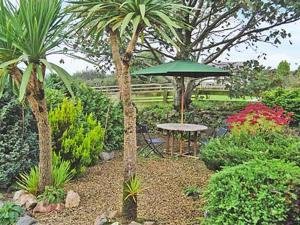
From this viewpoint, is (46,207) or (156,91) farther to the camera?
(156,91)

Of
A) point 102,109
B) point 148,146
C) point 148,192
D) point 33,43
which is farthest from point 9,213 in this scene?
point 148,146

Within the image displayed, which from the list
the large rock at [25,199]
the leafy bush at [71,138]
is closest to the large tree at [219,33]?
the leafy bush at [71,138]

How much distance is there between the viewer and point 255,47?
11.7m

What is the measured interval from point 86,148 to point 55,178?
3.24ft

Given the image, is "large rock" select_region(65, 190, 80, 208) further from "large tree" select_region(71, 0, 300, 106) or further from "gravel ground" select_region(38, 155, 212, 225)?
"large tree" select_region(71, 0, 300, 106)

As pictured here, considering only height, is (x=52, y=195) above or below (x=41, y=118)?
below

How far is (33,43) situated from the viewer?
4.50 m

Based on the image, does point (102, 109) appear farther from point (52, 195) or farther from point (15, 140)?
point (52, 195)

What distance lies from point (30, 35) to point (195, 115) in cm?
781

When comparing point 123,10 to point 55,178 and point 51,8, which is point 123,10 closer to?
point 51,8

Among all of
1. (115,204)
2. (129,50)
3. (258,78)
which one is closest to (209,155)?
(115,204)

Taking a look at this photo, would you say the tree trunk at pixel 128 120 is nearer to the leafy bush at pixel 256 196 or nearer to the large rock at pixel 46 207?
the leafy bush at pixel 256 196

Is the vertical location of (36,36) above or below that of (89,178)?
above

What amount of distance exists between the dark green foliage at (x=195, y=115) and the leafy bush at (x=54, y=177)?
599cm
